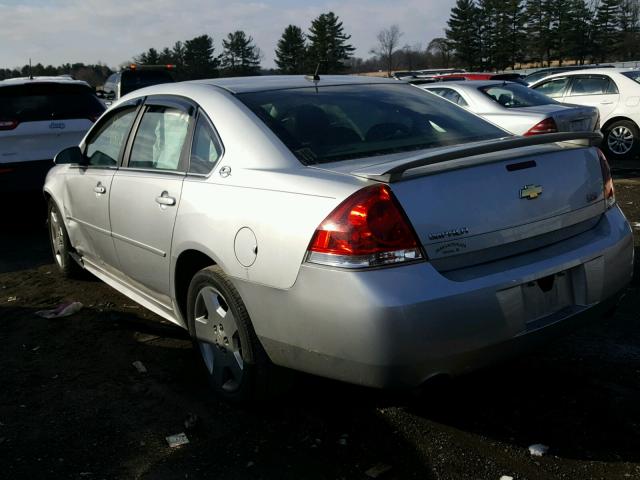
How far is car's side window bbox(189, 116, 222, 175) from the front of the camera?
341cm

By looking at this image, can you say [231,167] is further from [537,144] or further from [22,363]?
[22,363]

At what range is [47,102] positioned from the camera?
310 inches

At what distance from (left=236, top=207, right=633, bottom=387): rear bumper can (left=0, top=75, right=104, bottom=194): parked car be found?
18.0 ft

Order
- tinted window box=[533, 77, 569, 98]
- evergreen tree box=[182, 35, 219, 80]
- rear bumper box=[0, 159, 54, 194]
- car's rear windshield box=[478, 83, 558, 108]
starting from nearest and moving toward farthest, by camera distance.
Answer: rear bumper box=[0, 159, 54, 194] → car's rear windshield box=[478, 83, 558, 108] → tinted window box=[533, 77, 569, 98] → evergreen tree box=[182, 35, 219, 80]

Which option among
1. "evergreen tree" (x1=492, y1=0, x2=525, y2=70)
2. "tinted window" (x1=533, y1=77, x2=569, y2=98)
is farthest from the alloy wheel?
"evergreen tree" (x1=492, y1=0, x2=525, y2=70)

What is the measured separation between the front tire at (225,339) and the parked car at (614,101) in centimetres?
1091

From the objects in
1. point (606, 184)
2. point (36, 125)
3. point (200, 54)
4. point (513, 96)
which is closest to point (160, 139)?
point (606, 184)

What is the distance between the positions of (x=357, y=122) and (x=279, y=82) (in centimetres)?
67

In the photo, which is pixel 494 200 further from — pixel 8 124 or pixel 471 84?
pixel 471 84

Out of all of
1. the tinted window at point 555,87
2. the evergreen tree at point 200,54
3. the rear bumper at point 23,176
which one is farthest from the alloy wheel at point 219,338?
the evergreen tree at point 200,54

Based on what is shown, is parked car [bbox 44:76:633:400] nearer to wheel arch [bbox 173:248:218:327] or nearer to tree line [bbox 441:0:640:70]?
wheel arch [bbox 173:248:218:327]

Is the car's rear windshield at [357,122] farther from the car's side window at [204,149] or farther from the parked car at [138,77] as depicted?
the parked car at [138,77]

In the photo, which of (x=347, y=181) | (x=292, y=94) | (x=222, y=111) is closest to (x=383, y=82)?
(x=292, y=94)

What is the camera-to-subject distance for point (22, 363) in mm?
4090
